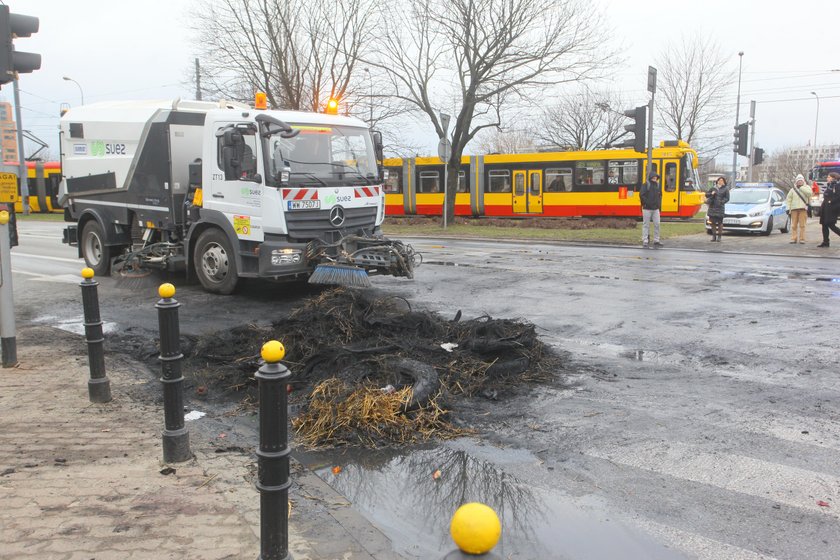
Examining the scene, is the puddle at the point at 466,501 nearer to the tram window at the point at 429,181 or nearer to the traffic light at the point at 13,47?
the traffic light at the point at 13,47

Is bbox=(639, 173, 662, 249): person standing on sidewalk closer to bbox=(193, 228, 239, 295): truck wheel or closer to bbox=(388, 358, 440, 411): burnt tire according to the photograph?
bbox=(193, 228, 239, 295): truck wheel

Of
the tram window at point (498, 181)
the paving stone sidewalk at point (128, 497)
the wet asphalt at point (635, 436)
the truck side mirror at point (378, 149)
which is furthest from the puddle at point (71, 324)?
the tram window at point (498, 181)

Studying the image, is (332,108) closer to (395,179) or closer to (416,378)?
(416,378)

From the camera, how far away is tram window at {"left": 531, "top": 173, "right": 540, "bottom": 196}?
2942 cm

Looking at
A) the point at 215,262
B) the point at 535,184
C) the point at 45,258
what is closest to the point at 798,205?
the point at 535,184

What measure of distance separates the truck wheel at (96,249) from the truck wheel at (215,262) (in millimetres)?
3078

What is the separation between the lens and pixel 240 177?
9.34m

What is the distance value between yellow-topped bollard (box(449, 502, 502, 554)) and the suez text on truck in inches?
281

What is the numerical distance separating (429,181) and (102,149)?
2185 centimetres

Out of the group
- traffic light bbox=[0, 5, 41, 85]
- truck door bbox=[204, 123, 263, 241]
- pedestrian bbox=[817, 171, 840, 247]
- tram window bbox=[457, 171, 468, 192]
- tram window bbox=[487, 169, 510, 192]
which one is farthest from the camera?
tram window bbox=[457, 171, 468, 192]

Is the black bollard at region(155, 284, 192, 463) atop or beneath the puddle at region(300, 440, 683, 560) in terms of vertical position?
atop

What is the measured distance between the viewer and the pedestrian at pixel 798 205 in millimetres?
17594

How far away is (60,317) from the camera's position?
29.0ft

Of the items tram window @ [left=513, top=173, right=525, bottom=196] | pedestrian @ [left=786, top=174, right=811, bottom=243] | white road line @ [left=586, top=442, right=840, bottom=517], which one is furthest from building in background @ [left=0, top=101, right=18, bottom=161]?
tram window @ [left=513, top=173, right=525, bottom=196]
